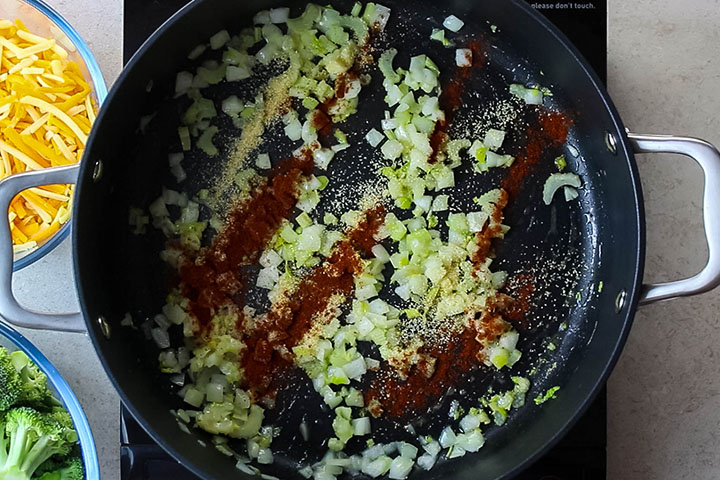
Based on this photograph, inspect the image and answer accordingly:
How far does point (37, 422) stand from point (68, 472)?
117mm

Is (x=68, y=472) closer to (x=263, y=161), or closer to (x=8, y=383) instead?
(x=8, y=383)

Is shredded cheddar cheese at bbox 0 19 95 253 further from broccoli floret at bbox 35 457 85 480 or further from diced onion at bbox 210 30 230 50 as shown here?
broccoli floret at bbox 35 457 85 480

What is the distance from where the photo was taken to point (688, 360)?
148cm

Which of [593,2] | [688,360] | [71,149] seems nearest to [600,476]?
[688,360]

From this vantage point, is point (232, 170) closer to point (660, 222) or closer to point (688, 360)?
point (660, 222)

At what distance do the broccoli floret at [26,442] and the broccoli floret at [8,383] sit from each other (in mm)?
23

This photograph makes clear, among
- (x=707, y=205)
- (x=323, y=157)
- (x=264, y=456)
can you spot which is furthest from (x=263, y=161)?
(x=707, y=205)

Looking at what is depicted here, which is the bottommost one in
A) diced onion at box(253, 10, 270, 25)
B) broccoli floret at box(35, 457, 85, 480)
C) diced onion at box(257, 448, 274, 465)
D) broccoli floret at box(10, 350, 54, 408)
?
diced onion at box(257, 448, 274, 465)

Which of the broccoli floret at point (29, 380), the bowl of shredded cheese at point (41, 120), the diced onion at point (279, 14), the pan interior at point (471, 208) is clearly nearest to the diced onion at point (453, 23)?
the pan interior at point (471, 208)

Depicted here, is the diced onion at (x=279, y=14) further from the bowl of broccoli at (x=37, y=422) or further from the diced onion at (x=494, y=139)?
the bowl of broccoli at (x=37, y=422)

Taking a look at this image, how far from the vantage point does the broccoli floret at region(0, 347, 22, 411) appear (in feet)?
4.18

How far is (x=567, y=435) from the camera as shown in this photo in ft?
4.47

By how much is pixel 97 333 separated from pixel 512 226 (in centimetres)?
78

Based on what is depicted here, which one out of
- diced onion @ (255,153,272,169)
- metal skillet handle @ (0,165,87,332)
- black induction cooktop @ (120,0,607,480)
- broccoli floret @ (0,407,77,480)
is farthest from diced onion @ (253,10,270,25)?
broccoli floret @ (0,407,77,480)
